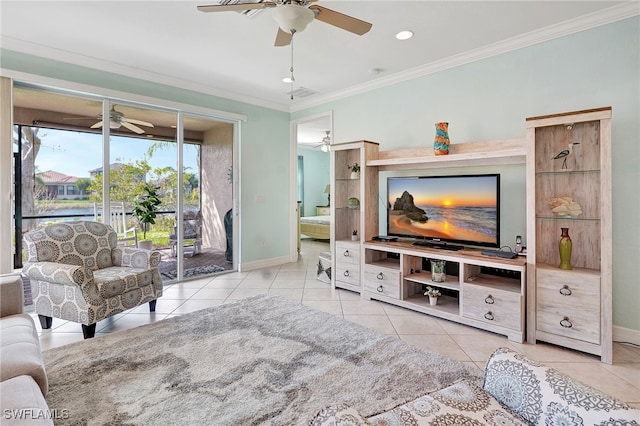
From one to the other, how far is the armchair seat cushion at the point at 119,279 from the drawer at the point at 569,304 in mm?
3442

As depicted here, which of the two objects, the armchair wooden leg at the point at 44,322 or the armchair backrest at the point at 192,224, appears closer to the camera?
the armchair wooden leg at the point at 44,322

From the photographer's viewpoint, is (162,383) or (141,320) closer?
(162,383)

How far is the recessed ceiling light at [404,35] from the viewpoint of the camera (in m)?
2.95

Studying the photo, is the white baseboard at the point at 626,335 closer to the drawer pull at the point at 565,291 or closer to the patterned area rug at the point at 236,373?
the drawer pull at the point at 565,291

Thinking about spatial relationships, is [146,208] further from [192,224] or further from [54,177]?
[54,177]

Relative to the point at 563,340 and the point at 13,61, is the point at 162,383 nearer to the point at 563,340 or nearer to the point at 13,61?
the point at 563,340

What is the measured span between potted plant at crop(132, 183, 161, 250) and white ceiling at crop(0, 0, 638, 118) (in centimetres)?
143

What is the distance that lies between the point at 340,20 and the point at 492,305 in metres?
2.54

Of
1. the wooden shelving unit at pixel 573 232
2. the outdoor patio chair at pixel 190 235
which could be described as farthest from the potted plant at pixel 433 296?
the outdoor patio chair at pixel 190 235

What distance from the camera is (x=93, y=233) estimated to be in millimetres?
3217

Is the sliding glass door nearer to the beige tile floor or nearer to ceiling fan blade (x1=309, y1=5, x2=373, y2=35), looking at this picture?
the beige tile floor

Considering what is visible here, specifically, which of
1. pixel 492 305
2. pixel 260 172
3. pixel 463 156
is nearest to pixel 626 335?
pixel 492 305

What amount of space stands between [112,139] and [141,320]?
223 cm

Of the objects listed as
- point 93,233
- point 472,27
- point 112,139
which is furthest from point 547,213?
point 112,139
